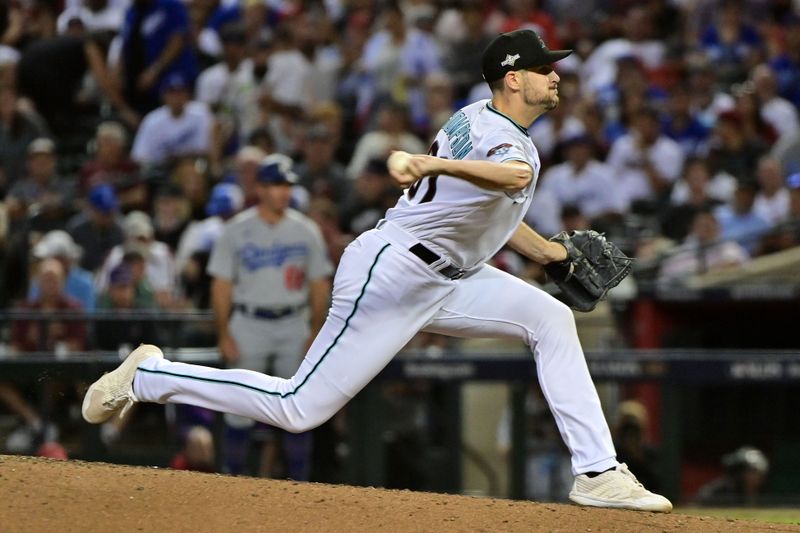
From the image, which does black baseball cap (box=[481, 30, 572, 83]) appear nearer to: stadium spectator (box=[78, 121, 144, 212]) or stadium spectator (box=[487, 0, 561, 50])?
stadium spectator (box=[78, 121, 144, 212])

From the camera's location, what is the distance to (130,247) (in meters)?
9.48

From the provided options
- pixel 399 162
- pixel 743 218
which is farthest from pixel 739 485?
pixel 399 162

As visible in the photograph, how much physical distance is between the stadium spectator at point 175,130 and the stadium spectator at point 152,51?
38.2 inches

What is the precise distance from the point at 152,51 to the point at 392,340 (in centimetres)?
874

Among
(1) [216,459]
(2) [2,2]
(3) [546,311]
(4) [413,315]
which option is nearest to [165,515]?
(4) [413,315]

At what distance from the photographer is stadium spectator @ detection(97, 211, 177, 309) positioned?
31.1ft

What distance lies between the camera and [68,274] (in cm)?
936

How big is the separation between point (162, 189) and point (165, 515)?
6189mm

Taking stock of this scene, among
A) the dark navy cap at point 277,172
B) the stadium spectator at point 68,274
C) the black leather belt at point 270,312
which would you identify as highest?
the dark navy cap at point 277,172

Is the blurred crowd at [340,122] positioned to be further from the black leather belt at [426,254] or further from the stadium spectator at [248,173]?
the black leather belt at [426,254]

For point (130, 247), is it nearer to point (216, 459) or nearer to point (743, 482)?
point (216, 459)

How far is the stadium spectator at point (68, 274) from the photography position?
9289 millimetres

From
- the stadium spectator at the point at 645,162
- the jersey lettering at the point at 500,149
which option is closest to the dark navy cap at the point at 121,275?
the stadium spectator at the point at 645,162

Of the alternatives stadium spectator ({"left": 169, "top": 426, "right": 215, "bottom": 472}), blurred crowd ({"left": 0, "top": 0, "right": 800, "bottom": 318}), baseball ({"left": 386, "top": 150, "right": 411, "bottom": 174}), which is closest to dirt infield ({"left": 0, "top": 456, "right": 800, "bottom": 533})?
baseball ({"left": 386, "top": 150, "right": 411, "bottom": 174})
